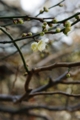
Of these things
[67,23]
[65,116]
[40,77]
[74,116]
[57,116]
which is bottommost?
[67,23]

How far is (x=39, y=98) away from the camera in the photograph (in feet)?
12.5

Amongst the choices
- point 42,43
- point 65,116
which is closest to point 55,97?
point 65,116

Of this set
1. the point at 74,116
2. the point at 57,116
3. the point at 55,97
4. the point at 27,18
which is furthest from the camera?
the point at 57,116

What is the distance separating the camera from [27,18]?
111cm

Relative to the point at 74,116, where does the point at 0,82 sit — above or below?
above

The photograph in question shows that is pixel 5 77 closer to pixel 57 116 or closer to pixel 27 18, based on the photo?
pixel 57 116

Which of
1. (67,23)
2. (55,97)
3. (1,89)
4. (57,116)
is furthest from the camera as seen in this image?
(1,89)

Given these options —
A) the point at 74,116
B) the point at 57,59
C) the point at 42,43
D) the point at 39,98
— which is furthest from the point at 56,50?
the point at 42,43

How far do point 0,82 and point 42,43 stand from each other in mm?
3571

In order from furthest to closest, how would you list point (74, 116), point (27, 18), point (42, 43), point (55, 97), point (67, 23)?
point (55, 97), point (74, 116), point (42, 43), point (27, 18), point (67, 23)

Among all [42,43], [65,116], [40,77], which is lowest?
[42,43]

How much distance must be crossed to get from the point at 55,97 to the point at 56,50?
41.8 inches

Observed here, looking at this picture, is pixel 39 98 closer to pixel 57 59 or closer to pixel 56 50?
pixel 57 59

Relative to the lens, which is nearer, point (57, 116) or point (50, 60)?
point (50, 60)
